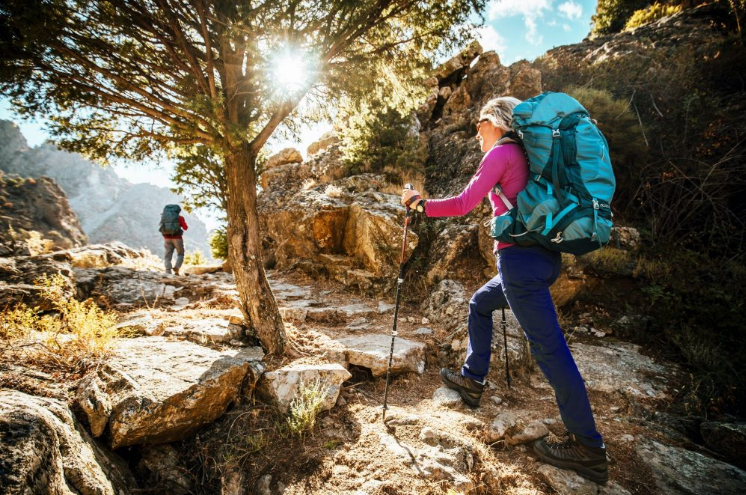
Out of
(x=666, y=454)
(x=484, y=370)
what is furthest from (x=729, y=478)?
(x=484, y=370)

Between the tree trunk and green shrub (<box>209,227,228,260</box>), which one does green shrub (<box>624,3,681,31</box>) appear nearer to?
the tree trunk

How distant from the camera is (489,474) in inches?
86.5

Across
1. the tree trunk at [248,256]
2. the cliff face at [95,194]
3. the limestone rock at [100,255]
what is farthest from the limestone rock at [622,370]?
the cliff face at [95,194]

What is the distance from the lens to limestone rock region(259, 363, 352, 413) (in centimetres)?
288

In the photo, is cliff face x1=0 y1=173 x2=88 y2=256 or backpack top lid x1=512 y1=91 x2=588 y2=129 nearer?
backpack top lid x1=512 y1=91 x2=588 y2=129

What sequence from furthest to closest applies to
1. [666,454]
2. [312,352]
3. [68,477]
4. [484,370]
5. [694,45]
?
[694,45] → [312,352] → [484,370] → [666,454] → [68,477]

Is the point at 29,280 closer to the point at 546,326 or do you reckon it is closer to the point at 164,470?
the point at 164,470

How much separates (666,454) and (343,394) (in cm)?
295

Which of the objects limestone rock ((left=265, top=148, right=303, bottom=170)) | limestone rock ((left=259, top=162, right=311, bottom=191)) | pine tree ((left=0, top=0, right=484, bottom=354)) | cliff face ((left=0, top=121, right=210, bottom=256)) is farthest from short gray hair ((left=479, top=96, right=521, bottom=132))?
cliff face ((left=0, top=121, right=210, bottom=256))

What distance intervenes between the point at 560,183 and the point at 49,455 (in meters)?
3.66

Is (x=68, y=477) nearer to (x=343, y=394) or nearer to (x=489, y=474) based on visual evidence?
(x=343, y=394)

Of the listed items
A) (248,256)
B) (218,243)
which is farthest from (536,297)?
(218,243)

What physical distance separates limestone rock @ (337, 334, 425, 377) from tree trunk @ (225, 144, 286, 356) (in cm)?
96

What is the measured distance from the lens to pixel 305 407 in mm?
2752
